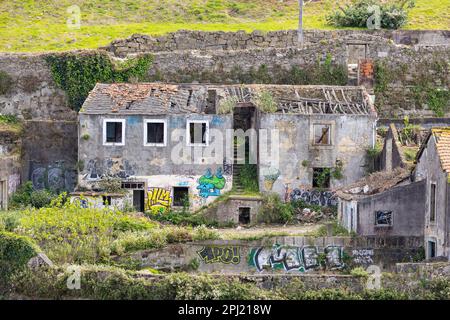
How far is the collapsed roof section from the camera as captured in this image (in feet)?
197

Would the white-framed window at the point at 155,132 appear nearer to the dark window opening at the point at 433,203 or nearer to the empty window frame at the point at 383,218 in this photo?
the empty window frame at the point at 383,218

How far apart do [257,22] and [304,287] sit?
28823 mm

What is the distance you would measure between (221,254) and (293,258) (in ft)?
7.37

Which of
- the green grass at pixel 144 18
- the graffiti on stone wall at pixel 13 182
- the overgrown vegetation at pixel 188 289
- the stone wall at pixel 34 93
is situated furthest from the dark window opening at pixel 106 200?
the green grass at pixel 144 18

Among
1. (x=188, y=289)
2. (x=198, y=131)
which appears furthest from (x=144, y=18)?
(x=188, y=289)

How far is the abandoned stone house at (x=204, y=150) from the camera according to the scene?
5912 cm

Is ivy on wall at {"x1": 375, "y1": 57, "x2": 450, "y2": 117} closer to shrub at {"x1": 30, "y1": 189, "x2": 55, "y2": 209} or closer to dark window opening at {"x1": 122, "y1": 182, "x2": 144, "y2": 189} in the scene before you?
dark window opening at {"x1": 122, "y1": 182, "x2": 144, "y2": 189}

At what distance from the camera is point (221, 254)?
53000mm

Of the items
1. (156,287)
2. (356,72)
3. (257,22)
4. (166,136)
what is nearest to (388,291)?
(156,287)

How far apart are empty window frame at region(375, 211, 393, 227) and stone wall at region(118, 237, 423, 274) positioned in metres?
0.79

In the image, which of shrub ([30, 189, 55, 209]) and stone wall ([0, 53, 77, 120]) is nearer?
shrub ([30, 189, 55, 209])


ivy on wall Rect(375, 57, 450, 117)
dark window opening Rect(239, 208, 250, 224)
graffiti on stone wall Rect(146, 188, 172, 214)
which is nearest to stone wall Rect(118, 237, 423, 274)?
dark window opening Rect(239, 208, 250, 224)

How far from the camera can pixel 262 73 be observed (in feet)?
214

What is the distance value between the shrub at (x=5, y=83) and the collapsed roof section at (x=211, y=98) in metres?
4.67
